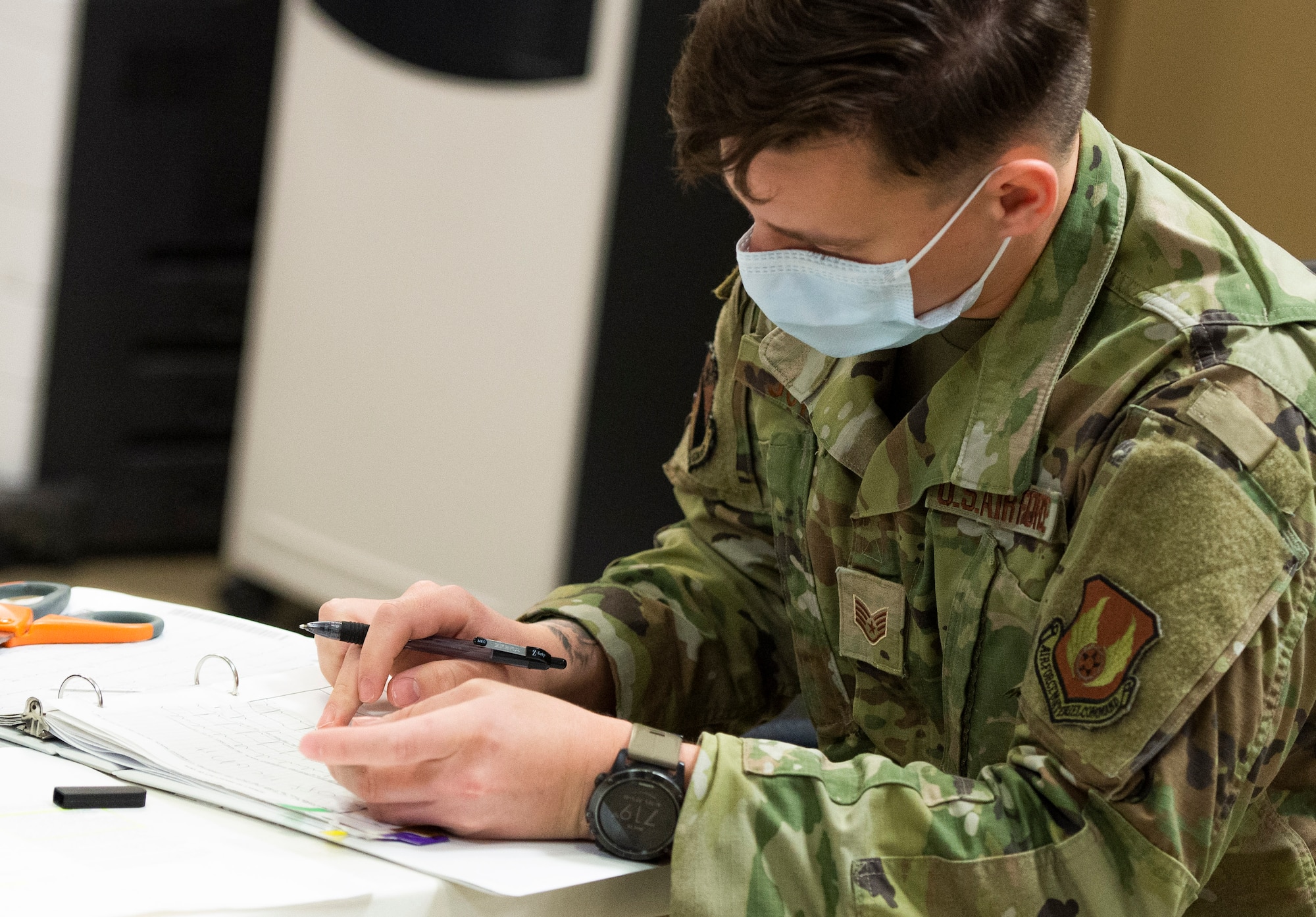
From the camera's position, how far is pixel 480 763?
30.6 inches

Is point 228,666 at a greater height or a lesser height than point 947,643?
lesser

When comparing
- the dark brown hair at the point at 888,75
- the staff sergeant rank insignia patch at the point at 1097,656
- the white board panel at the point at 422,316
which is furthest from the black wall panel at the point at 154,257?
the staff sergeant rank insignia patch at the point at 1097,656

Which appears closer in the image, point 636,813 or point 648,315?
point 636,813

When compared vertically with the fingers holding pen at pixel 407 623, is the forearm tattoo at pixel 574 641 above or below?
below

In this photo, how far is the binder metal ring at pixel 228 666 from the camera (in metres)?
0.96

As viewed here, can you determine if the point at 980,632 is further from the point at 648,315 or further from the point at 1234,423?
the point at 648,315

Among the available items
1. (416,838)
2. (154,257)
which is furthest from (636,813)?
(154,257)

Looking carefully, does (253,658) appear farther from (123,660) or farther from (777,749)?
(777,749)

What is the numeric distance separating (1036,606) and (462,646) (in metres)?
0.37

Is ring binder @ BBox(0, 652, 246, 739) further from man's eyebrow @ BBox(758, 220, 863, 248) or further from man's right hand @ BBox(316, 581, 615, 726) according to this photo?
man's eyebrow @ BBox(758, 220, 863, 248)

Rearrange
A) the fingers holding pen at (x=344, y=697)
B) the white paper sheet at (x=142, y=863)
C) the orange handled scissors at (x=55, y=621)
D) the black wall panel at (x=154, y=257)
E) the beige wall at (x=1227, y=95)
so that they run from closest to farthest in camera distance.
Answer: the white paper sheet at (x=142, y=863) < the fingers holding pen at (x=344, y=697) < the orange handled scissors at (x=55, y=621) < the beige wall at (x=1227, y=95) < the black wall panel at (x=154, y=257)

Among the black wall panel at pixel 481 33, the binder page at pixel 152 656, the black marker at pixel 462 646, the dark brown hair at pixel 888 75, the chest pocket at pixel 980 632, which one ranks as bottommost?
the binder page at pixel 152 656

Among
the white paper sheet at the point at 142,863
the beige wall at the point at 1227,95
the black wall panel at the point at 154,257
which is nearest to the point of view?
the white paper sheet at the point at 142,863

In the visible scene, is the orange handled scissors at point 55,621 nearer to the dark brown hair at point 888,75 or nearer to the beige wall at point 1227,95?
the dark brown hair at point 888,75
